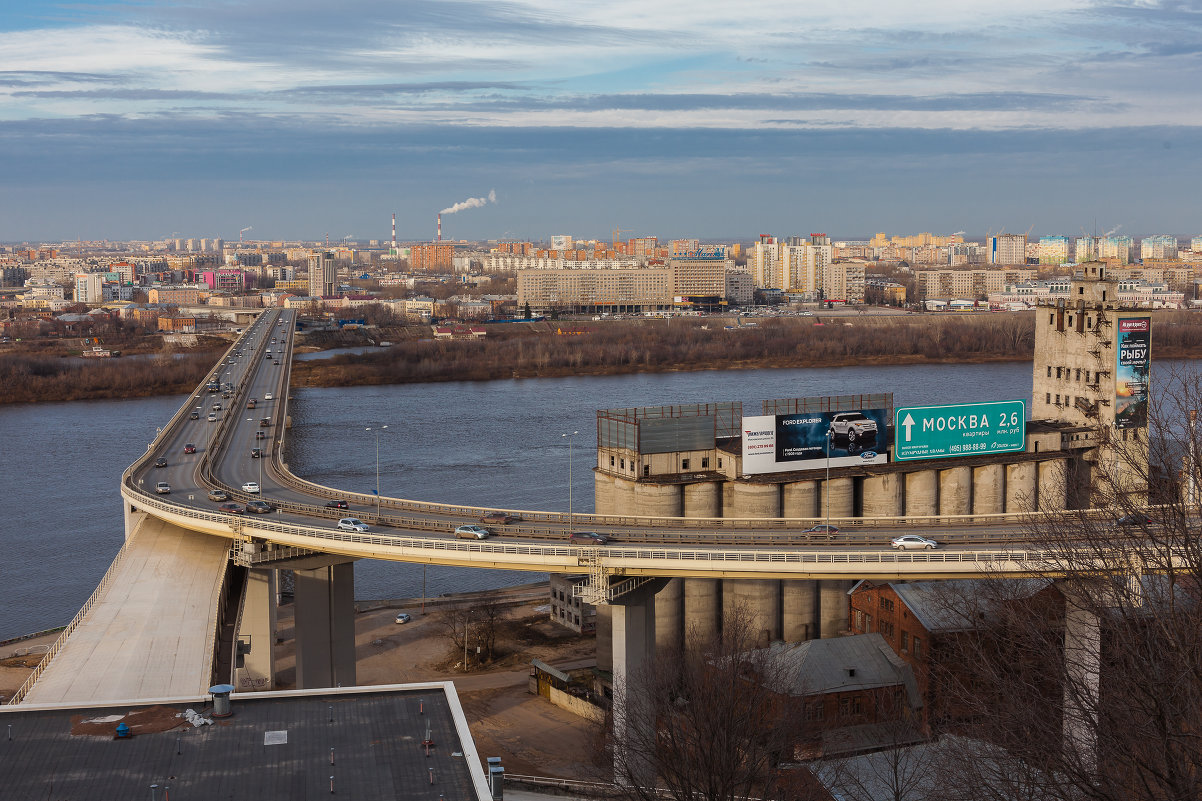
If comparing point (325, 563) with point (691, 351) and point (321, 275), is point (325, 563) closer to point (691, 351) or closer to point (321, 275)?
point (691, 351)

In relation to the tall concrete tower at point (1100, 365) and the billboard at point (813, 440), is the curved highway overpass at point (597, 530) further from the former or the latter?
the tall concrete tower at point (1100, 365)

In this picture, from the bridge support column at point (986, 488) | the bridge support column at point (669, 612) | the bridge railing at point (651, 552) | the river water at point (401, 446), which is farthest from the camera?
the river water at point (401, 446)

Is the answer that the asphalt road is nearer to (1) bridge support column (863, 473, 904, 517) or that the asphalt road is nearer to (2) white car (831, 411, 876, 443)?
(1) bridge support column (863, 473, 904, 517)

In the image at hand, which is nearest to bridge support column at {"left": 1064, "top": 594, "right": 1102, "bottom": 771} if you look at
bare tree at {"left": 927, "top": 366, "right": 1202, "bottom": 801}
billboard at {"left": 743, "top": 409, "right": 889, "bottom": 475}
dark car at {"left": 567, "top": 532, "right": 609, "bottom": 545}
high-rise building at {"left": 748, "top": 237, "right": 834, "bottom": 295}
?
bare tree at {"left": 927, "top": 366, "right": 1202, "bottom": 801}

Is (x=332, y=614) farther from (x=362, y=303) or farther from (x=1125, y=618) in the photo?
(x=362, y=303)

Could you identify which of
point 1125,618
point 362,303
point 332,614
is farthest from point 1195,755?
point 362,303

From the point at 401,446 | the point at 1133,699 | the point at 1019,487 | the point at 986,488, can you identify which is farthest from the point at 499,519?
the point at 401,446

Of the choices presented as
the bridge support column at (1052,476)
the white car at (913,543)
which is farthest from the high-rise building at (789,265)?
the white car at (913,543)
